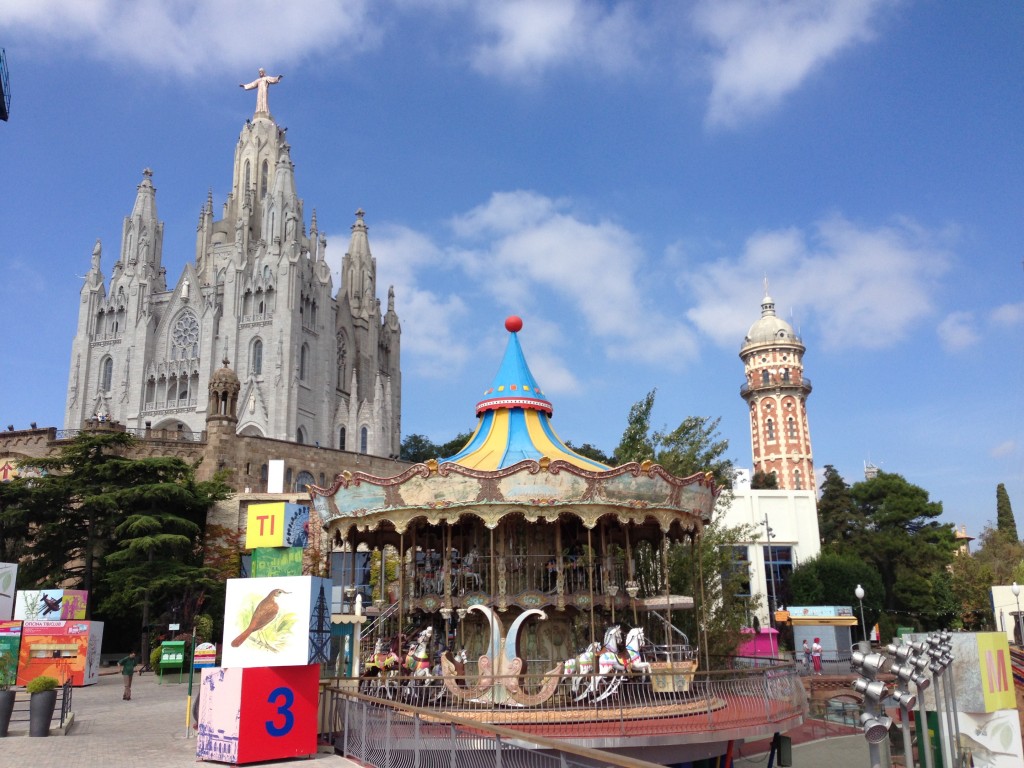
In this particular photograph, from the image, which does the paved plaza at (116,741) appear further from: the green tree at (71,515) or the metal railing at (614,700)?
the green tree at (71,515)

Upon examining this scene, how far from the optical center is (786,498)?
51188 millimetres

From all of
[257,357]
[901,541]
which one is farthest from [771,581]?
[257,357]

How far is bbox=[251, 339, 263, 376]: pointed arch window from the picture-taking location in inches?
2586

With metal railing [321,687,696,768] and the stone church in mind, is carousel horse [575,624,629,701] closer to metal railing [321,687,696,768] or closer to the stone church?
metal railing [321,687,696,768]

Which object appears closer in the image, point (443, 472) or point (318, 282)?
point (443, 472)

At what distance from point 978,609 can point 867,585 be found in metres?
5.39

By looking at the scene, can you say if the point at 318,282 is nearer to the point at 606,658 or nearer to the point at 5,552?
the point at 5,552

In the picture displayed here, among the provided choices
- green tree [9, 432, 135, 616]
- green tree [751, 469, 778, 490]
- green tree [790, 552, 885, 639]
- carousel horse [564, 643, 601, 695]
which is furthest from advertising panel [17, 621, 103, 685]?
green tree [751, 469, 778, 490]

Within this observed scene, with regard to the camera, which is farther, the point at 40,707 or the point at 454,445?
the point at 454,445

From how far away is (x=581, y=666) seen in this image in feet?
47.8

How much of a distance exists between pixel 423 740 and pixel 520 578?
7.15 meters

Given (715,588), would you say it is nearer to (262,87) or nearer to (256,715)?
(256,715)

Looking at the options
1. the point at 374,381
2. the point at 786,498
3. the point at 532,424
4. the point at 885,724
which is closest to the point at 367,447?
the point at 374,381

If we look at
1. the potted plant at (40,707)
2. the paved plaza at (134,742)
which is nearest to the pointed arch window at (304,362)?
the paved plaza at (134,742)
